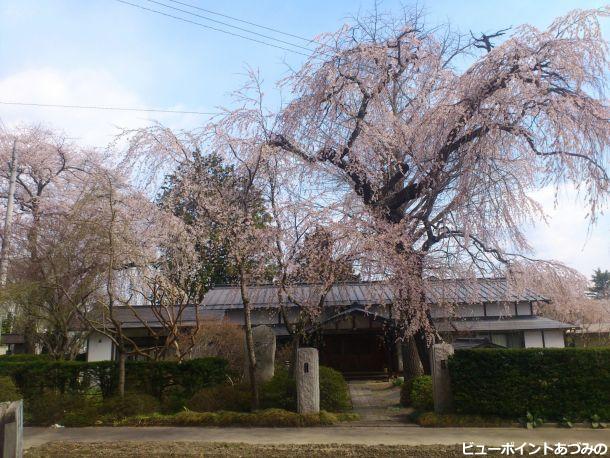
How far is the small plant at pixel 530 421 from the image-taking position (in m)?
9.43

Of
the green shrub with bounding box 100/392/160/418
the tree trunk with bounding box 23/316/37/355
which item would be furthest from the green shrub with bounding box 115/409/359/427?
the tree trunk with bounding box 23/316/37/355

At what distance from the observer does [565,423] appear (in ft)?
30.8

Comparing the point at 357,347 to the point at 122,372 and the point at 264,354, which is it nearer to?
the point at 264,354

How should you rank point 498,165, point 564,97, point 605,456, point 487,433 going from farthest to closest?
point 498,165 → point 564,97 → point 487,433 → point 605,456

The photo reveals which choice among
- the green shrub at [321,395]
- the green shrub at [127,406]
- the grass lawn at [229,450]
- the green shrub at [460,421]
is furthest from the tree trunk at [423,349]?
the green shrub at [127,406]

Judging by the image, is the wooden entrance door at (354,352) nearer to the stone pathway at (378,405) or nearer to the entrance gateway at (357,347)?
the entrance gateway at (357,347)

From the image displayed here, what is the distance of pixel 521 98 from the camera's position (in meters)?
9.89

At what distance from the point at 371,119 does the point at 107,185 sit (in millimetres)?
6383

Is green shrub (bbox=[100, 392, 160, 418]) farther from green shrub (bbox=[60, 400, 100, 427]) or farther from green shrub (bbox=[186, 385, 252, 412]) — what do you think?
green shrub (bbox=[186, 385, 252, 412])

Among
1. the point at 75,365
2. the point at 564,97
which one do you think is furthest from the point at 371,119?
the point at 75,365

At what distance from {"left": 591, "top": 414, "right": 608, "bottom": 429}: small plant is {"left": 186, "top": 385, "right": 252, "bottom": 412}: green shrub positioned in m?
6.83

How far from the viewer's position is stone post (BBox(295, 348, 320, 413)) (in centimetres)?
1038

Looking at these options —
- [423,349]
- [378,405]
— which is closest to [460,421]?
[423,349]

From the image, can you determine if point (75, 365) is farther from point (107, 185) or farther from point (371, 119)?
point (371, 119)
